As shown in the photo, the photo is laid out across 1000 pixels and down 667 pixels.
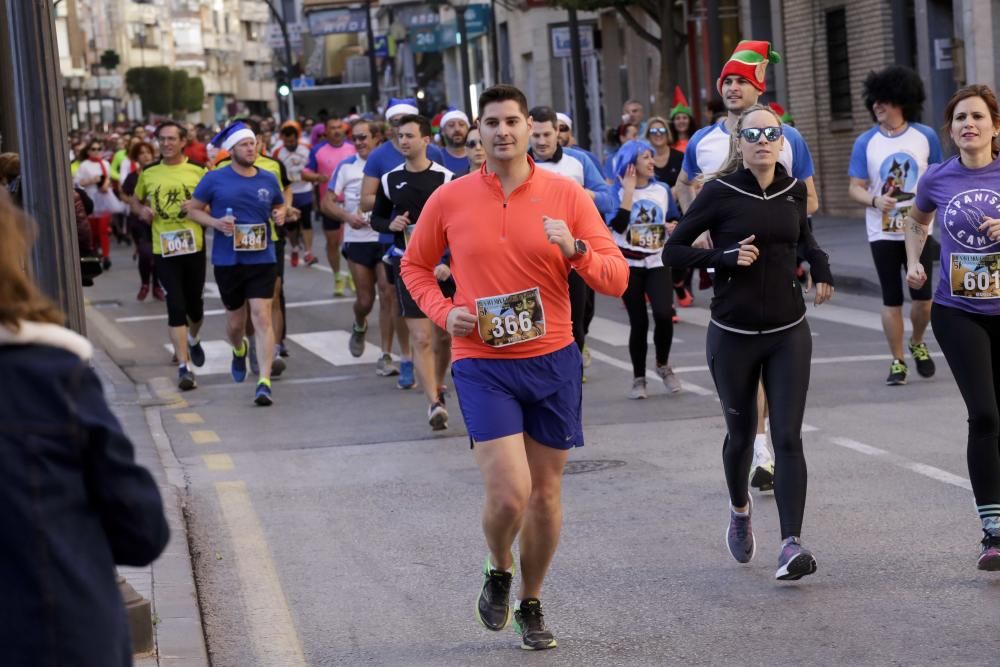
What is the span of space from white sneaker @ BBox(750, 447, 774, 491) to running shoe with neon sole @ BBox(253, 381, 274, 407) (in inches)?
197

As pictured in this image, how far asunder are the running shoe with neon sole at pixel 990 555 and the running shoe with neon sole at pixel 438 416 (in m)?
4.96

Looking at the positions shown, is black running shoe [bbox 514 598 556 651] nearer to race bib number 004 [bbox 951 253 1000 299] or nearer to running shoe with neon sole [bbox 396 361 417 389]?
race bib number 004 [bbox 951 253 1000 299]

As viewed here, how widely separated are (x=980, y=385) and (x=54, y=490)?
4614mm

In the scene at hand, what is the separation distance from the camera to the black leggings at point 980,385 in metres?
7.02

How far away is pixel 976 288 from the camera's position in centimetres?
707

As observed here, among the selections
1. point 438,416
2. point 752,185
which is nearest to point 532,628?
point 752,185

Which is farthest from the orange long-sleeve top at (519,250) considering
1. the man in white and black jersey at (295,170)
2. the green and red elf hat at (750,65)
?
the man in white and black jersey at (295,170)

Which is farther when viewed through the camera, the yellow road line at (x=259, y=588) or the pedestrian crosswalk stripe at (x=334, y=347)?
the pedestrian crosswalk stripe at (x=334, y=347)

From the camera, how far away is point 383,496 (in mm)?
9312

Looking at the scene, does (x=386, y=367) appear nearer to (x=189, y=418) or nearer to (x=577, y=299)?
(x=189, y=418)

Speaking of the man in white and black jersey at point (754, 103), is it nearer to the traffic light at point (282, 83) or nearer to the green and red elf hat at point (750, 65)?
the green and red elf hat at point (750, 65)

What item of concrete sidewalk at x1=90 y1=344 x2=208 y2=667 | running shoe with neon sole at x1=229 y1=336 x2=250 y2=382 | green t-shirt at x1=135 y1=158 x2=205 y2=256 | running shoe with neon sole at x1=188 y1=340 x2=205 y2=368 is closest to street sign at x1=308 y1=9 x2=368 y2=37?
running shoe with neon sole at x1=188 y1=340 x2=205 y2=368

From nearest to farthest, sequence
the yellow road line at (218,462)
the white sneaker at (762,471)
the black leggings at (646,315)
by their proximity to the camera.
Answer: the white sneaker at (762,471)
the yellow road line at (218,462)
the black leggings at (646,315)

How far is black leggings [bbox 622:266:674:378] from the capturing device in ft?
41.1
